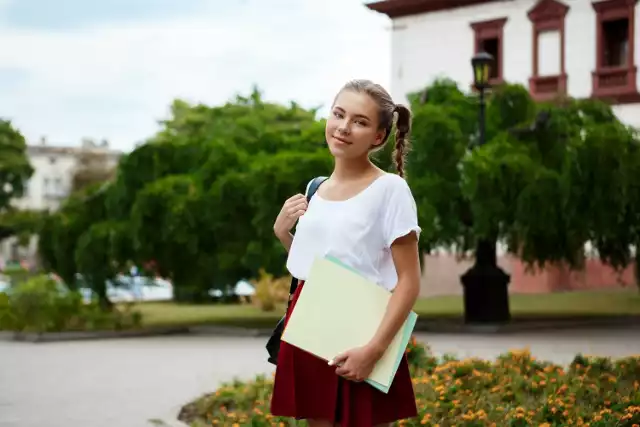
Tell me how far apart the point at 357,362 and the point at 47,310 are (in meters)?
20.2

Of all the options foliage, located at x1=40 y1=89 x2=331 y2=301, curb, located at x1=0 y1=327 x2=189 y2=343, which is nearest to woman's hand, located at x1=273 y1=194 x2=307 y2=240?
foliage, located at x1=40 y1=89 x2=331 y2=301

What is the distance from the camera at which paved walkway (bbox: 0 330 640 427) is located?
474 inches

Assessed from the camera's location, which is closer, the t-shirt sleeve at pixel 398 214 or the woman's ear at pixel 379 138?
the t-shirt sleeve at pixel 398 214

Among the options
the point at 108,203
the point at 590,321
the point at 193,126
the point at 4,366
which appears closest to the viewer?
the point at 4,366

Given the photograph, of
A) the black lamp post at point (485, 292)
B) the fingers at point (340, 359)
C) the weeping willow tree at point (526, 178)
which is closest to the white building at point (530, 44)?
the weeping willow tree at point (526, 178)

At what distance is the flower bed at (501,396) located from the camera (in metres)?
9.48

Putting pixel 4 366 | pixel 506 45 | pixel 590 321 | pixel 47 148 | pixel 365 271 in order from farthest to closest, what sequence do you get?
pixel 47 148, pixel 506 45, pixel 590 321, pixel 4 366, pixel 365 271

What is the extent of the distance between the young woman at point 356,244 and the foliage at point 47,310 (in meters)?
19.7

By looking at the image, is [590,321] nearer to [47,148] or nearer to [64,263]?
[64,263]

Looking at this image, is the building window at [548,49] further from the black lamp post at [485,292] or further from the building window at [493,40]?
the black lamp post at [485,292]

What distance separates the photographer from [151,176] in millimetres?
25469

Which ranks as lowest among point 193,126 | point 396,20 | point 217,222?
point 217,222

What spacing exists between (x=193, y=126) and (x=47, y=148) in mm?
70917

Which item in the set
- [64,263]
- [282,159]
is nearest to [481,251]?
[282,159]
